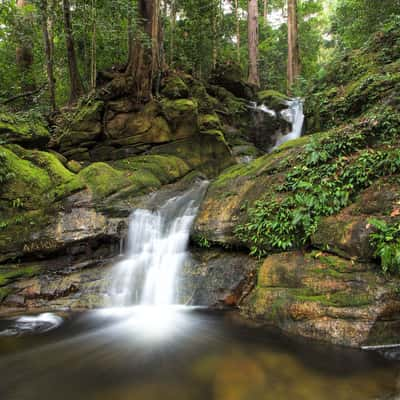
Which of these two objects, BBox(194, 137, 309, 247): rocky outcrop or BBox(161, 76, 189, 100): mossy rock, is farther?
BBox(161, 76, 189, 100): mossy rock

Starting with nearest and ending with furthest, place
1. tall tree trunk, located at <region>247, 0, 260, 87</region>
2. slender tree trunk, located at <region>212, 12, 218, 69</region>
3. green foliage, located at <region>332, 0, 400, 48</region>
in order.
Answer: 1. green foliage, located at <region>332, 0, 400, 48</region>
2. slender tree trunk, located at <region>212, 12, 218, 69</region>
3. tall tree trunk, located at <region>247, 0, 260, 87</region>

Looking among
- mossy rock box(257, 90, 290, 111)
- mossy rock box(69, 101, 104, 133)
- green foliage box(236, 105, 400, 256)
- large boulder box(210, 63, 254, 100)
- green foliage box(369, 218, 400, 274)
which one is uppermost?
large boulder box(210, 63, 254, 100)

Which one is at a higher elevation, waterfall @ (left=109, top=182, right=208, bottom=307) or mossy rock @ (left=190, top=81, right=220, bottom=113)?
mossy rock @ (left=190, top=81, right=220, bottom=113)

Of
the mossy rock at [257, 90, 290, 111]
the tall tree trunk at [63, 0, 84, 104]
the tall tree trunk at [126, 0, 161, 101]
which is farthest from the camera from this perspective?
the mossy rock at [257, 90, 290, 111]

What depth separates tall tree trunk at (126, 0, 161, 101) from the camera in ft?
32.5

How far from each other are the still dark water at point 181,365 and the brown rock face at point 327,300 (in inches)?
9.8

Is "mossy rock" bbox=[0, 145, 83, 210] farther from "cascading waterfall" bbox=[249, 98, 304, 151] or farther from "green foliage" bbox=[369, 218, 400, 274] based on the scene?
"cascading waterfall" bbox=[249, 98, 304, 151]

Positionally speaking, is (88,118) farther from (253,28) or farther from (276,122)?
(253,28)

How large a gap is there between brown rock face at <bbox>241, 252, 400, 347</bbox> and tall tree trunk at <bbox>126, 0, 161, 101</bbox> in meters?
8.06

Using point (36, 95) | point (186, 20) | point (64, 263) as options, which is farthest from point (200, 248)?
→ point (186, 20)

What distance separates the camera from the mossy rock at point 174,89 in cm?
1091

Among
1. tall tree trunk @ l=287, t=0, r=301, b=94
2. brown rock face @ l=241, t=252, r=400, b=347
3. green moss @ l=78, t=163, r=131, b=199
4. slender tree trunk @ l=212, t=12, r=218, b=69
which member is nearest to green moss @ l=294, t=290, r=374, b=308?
brown rock face @ l=241, t=252, r=400, b=347

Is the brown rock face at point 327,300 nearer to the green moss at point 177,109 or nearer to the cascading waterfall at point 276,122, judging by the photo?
the green moss at point 177,109

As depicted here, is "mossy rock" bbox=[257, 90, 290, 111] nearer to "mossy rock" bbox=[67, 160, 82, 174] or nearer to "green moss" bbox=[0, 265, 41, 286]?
"mossy rock" bbox=[67, 160, 82, 174]
